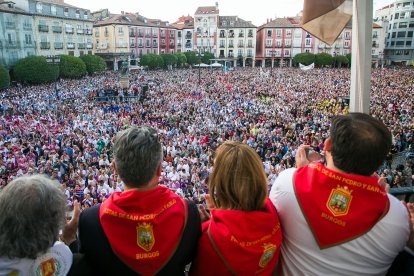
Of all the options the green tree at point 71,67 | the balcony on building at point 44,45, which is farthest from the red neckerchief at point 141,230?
the balcony on building at point 44,45

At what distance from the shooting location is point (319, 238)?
66.7 inches

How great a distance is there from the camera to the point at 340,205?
1.68 meters

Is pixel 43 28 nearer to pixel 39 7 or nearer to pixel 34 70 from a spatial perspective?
pixel 39 7

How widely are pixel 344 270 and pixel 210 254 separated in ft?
2.34

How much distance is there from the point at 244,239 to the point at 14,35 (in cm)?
4336

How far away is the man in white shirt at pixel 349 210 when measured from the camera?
5.38 feet

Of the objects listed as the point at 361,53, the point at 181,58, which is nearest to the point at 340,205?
the point at 361,53

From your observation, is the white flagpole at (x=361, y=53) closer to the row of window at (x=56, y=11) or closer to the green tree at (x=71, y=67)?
the green tree at (x=71, y=67)

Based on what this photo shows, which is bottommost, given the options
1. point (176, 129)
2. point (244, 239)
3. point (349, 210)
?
point (176, 129)

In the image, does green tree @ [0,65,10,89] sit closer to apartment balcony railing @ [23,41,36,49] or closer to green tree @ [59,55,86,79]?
green tree @ [59,55,86,79]

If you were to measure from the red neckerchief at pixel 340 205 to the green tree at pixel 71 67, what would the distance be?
38.4 m

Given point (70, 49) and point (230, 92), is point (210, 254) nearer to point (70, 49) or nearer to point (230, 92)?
point (230, 92)

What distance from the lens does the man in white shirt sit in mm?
1640

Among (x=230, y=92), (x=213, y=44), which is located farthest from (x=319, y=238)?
(x=213, y=44)
